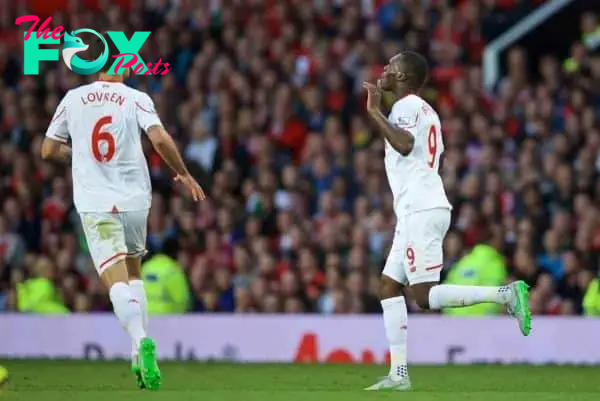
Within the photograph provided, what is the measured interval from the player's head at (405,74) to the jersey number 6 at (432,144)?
32 cm

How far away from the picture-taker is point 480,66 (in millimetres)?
19594

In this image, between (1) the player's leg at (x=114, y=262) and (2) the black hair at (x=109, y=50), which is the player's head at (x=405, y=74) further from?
(1) the player's leg at (x=114, y=262)

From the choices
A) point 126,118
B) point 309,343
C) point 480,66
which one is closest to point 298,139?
point 480,66

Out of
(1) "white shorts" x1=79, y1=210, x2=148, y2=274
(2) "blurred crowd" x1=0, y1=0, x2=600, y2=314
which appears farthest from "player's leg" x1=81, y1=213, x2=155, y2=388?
(2) "blurred crowd" x1=0, y1=0, x2=600, y2=314

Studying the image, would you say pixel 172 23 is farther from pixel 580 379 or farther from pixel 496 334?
pixel 580 379

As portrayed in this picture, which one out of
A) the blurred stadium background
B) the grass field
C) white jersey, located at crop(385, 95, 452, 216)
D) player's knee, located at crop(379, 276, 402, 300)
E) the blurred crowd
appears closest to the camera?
the grass field

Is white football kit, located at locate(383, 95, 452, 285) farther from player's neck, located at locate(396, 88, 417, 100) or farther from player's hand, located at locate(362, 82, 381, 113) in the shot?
player's hand, located at locate(362, 82, 381, 113)

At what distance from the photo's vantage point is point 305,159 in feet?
60.8

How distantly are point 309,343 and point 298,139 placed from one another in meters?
3.97

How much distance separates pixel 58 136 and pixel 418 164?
93.1 inches

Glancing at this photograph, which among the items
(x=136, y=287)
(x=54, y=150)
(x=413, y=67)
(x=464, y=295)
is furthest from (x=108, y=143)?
(x=464, y=295)

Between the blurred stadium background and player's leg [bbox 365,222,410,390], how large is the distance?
4.70 meters

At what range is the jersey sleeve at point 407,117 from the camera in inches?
412

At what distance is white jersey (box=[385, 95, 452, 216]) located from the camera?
10.6m
